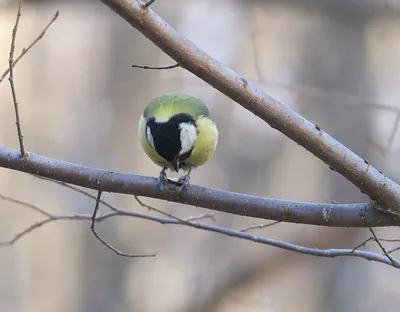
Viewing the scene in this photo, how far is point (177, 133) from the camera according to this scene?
130cm

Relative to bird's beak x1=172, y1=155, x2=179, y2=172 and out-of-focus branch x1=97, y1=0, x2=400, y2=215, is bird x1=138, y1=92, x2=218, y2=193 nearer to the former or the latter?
bird's beak x1=172, y1=155, x2=179, y2=172

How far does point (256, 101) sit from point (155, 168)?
10.3 ft

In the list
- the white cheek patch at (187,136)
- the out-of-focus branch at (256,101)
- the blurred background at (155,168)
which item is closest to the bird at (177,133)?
the white cheek patch at (187,136)

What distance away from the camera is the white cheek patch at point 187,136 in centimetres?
130

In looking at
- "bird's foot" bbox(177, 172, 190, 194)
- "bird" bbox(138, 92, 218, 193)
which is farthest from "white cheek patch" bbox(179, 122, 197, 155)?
"bird's foot" bbox(177, 172, 190, 194)

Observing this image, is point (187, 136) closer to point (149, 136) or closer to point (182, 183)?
point (149, 136)

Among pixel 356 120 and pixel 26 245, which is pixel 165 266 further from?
pixel 356 120

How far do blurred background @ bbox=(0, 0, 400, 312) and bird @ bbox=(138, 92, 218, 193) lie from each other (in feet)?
5.92

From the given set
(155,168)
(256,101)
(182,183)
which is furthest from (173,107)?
(155,168)

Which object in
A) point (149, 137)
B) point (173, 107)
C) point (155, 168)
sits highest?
point (155, 168)

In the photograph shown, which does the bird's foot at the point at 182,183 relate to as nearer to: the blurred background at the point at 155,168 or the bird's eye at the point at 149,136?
the bird's eye at the point at 149,136

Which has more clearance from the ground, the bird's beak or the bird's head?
the bird's head

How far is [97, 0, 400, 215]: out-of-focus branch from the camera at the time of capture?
0.81 meters

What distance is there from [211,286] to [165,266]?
1.86 feet
